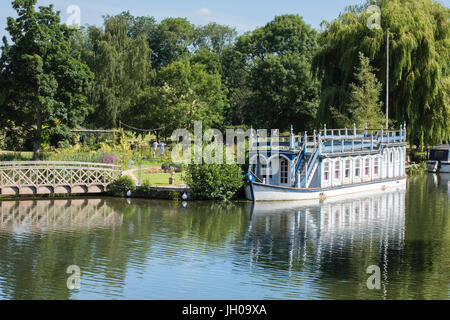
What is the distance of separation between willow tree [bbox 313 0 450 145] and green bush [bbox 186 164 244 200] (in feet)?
70.1

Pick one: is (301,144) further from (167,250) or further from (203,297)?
(203,297)

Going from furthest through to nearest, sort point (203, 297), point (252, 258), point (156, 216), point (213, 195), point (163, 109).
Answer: point (163, 109)
point (213, 195)
point (156, 216)
point (252, 258)
point (203, 297)

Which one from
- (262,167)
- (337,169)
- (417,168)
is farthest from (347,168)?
(417,168)

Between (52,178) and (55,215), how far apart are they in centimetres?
708

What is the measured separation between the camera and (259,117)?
7612 centimetres

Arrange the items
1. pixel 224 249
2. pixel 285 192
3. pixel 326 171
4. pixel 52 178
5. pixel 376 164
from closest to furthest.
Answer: pixel 224 249 < pixel 285 192 < pixel 52 178 < pixel 326 171 < pixel 376 164

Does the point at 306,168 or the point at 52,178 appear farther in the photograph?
the point at 52,178

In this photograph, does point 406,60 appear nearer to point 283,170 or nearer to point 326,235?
point 283,170

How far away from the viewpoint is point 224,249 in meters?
28.5

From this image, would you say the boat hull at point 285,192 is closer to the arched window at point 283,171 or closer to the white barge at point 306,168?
the white barge at point 306,168

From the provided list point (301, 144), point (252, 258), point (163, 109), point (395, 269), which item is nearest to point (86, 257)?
point (252, 258)

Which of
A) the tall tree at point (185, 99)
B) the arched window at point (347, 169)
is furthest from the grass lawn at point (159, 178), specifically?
the tall tree at point (185, 99)

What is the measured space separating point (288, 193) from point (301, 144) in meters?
4.17

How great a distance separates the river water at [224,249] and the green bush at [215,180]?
1.27 metres
